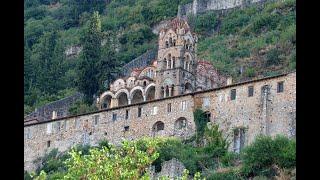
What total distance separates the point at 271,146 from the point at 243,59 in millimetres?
19635

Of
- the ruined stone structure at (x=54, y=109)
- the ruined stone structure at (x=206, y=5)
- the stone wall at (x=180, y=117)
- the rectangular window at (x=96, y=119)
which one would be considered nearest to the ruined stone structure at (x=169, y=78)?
the rectangular window at (x=96, y=119)

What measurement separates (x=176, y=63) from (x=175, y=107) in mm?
6041

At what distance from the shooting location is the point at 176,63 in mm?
49094

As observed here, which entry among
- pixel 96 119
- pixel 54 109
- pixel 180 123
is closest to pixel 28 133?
pixel 96 119

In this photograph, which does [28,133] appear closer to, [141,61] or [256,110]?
[256,110]

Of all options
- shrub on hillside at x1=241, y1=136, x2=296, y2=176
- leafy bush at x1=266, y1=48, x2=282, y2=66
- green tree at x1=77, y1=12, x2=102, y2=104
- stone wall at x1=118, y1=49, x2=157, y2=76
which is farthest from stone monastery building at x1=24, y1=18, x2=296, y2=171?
stone wall at x1=118, y1=49, x2=157, y2=76

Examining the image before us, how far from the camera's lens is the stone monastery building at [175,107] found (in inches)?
1555

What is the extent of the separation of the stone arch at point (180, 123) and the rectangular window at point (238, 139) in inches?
120

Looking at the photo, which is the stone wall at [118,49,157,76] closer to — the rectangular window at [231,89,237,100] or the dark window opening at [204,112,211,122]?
the dark window opening at [204,112,211,122]

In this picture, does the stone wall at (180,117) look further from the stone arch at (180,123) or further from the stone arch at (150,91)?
the stone arch at (150,91)

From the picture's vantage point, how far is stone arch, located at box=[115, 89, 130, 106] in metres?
48.6

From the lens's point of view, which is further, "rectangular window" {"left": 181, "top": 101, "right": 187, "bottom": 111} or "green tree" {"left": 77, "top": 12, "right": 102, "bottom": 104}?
"green tree" {"left": 77, "top": 12, "right": 102, "bottom": 104}
